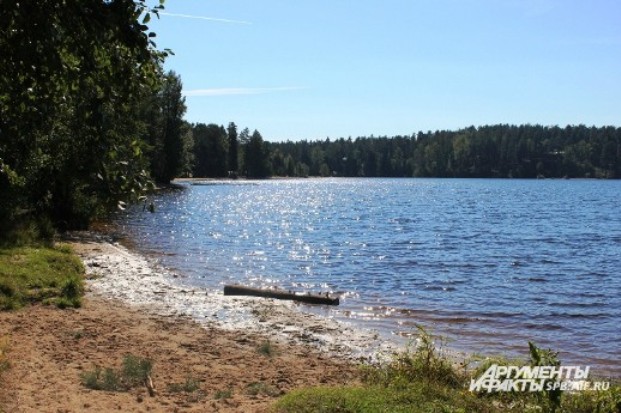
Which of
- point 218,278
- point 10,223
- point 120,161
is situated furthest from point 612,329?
point 10,223

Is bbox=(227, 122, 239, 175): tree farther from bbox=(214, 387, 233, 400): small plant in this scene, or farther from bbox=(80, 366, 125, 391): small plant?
bbox=(214, 387, 233, 400): small plant

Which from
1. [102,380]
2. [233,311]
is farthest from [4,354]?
[233,311]

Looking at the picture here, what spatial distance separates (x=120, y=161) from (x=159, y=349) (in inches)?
315

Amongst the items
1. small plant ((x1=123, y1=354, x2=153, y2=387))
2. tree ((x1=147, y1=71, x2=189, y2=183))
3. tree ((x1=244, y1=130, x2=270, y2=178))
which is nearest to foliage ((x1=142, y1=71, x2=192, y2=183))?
tree ((x1=147, y1=71, x2=189, y2=183))

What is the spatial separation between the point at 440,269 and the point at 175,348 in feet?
60.6

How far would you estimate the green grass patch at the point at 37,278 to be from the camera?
46.0ft

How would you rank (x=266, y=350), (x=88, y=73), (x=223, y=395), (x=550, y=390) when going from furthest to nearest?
(x=266, y=350) < (x=223, y=395) < (x=550, y=390) < (x=88, y=73)

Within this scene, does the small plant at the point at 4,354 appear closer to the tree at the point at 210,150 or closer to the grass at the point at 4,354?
the grass at the point at 4,354

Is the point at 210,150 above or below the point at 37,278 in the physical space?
above

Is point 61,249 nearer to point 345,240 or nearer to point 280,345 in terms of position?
point 280,345

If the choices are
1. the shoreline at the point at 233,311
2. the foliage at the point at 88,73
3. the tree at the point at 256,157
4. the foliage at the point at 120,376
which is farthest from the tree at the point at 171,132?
the foliage at the point at 88,73

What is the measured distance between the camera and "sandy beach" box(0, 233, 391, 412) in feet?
27.8

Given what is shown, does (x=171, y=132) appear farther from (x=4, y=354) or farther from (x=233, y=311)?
(x=4, y=354)

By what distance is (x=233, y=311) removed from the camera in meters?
16.5
